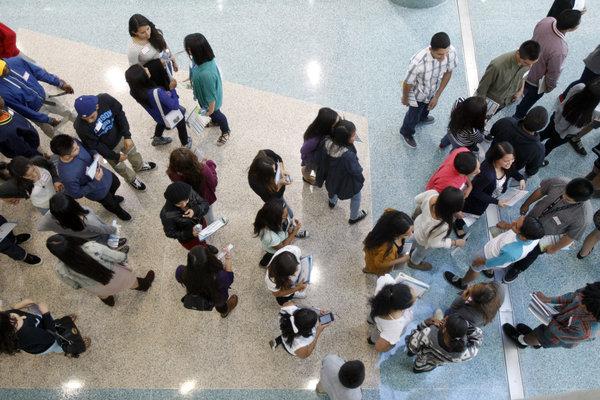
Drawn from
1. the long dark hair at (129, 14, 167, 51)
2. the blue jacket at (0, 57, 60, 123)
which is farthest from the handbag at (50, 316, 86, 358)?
the long dark hair at (129, 14, 167, 51)

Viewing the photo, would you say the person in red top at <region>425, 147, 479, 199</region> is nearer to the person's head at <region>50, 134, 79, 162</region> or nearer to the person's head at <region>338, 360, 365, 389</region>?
the person's head at <region>338, 360, 365, 389</region>

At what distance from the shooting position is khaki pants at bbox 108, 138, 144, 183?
13.9 ft

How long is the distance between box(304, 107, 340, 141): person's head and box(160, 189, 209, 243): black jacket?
1235 millimetres

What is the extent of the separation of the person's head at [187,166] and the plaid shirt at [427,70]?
8.15 feet

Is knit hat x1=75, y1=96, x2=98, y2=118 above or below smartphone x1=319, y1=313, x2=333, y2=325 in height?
above

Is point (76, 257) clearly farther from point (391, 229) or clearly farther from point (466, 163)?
point (466, 163)

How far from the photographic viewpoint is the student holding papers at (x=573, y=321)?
9.42 ft

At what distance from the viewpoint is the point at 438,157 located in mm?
4965

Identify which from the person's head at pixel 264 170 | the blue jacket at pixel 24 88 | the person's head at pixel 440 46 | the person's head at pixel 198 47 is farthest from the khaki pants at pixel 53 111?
the person's head at pixel 440 46

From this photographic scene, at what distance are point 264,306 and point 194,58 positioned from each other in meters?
2.67

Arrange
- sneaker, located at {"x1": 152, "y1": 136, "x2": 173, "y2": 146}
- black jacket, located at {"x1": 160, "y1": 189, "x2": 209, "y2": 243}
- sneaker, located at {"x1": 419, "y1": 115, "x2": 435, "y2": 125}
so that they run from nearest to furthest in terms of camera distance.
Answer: black jacket, located at {"x1": 160, "y1": 189, "x2": 209, "y2": 243}, sneaker, located at {"x1": 152, "y1": 136, "x2": 173, "y2": 146}, sneaker, located at {"x1": 419, "y1": 115, "x2": 435, "y2": 125}

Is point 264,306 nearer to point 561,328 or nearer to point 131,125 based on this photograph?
point 561,328

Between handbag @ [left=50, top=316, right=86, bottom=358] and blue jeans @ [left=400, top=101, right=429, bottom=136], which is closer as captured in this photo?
handbag @ [left=50, top=316, right=86, bottom=358]

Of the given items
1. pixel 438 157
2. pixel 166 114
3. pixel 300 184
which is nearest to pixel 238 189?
pixel 300 184
